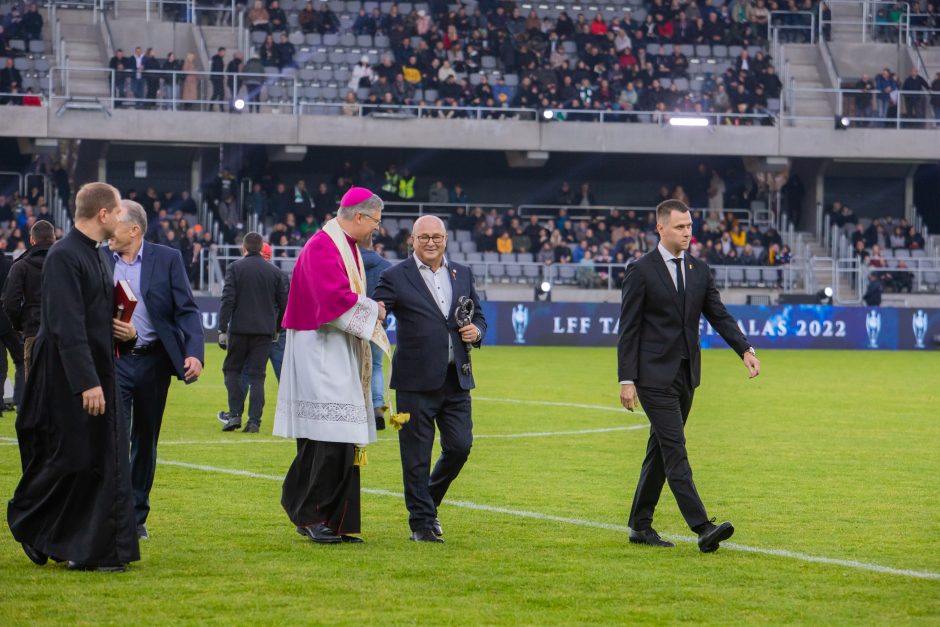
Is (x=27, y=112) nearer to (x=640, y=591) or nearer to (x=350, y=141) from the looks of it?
(x=350, y=141)

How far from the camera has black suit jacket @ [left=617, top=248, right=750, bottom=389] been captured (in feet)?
29.9

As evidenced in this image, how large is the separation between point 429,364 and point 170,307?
5.29 ft

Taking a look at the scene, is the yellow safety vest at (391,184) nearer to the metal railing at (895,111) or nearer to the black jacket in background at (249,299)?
the metal railing at (895,111)

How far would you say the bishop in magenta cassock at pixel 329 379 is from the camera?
29.8ft

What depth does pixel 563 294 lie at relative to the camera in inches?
1586

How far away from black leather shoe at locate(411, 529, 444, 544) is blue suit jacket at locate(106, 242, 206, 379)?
1.68 meters

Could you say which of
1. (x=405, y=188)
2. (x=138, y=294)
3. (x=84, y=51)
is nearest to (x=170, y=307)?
(x=138, y=294)

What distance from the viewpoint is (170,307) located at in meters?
9.29

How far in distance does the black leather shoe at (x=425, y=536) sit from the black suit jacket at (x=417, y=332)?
86 cm

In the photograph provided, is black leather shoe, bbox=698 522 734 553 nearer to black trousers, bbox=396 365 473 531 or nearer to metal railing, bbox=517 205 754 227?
black trousers, bbox=396 365 473 531

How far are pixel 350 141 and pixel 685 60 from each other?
1095 cm

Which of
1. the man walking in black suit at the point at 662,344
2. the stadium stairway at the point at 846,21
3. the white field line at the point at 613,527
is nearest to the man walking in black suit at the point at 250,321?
the white field line at the point at 613,527

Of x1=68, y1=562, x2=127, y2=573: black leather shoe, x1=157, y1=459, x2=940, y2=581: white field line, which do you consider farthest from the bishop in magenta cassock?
x1=157, y1=459, x2=940, y2=581: white field line

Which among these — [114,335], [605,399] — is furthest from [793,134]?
[114,335]
